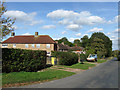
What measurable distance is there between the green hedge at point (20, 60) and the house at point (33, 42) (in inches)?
1152

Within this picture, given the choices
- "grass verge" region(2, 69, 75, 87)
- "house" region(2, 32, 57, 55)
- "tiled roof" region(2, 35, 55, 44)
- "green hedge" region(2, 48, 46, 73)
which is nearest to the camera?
"grass verge" region(2, 69, 75, 87)

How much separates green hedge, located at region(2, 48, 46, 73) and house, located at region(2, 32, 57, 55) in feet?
96.0

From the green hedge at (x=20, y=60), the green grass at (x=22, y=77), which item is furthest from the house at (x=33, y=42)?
the green grass at (x=22, y=77)

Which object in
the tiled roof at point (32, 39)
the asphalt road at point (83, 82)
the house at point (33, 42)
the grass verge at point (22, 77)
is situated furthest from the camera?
the tiled roof at point (32, 39)

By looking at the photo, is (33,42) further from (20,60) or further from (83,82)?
(83,82)

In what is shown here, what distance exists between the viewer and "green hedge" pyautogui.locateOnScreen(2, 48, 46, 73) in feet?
38.1

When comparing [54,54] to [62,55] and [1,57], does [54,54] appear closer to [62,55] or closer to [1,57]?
[62,55]

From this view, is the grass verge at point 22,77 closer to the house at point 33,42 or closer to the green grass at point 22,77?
the green grass at point 22,77

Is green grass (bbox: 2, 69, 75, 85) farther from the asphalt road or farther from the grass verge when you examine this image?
the asphalt road

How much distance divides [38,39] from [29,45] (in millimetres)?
3651

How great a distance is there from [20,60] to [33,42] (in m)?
33.7

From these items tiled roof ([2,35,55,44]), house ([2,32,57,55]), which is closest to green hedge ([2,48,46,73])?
house ([2,32,57,55])

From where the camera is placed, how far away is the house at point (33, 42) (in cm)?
4491

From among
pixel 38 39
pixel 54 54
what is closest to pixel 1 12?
pixel 54 54
